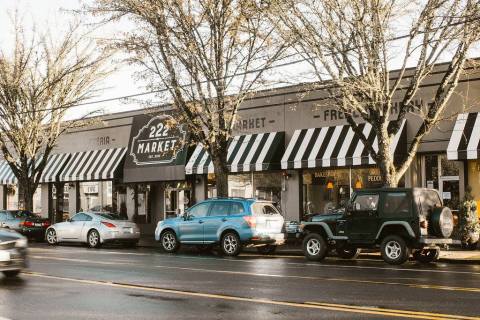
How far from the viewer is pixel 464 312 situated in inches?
344

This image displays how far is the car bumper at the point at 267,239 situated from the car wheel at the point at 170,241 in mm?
3301

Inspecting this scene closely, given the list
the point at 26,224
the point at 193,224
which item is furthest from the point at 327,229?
the point at 26,224

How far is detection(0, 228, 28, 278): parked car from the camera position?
1297 cm

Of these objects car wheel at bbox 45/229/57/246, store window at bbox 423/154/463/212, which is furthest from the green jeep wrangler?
car wheel at bbox 45/229/57/246

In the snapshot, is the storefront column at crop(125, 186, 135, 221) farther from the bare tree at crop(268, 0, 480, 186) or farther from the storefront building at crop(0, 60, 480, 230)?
the bare tree at crop(268, 0, 480, 186)

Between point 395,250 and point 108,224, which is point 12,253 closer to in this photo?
point 395,250

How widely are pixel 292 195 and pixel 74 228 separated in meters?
8.82

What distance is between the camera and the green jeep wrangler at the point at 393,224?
644 inches

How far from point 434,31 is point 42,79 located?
20.6 m

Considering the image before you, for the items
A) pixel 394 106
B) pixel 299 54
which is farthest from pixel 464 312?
pixel 394 106

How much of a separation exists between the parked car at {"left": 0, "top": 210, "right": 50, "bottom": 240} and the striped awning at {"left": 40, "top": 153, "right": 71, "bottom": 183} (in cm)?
623

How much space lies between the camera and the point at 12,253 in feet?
43.0

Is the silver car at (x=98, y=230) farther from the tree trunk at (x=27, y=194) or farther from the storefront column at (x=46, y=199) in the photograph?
the storefront column at (x=46, y=199)

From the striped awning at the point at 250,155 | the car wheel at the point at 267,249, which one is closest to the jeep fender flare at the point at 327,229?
the car wheel at the point at 267,249
